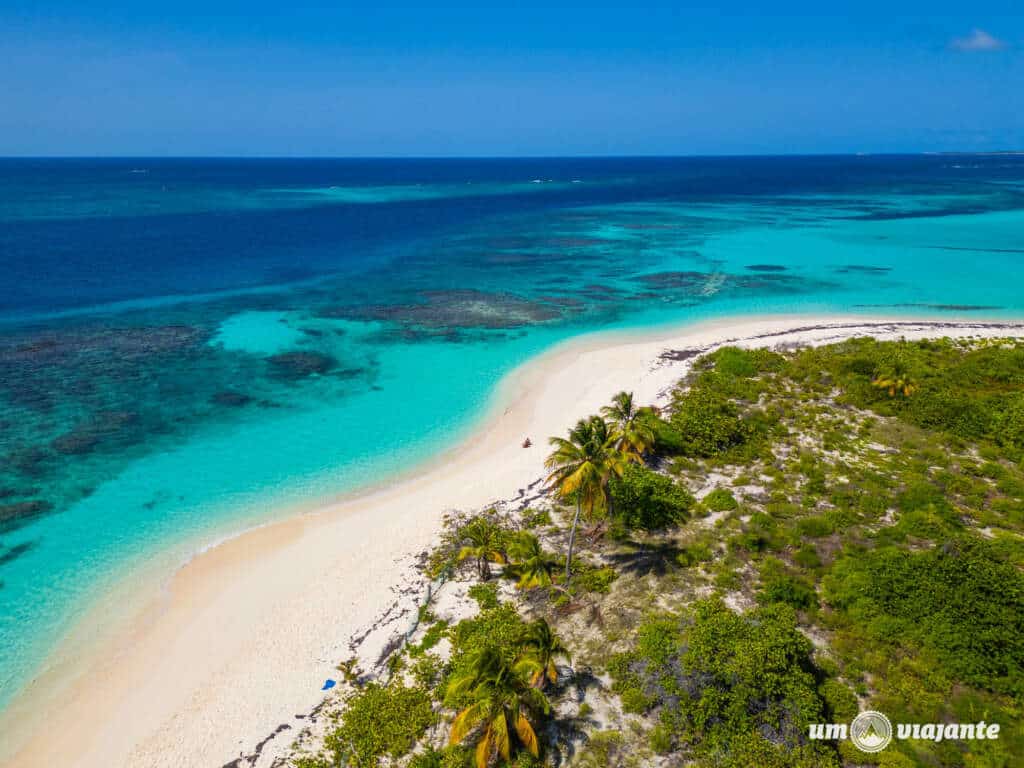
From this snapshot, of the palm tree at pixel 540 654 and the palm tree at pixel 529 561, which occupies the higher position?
the palm tree at pixel 540 654

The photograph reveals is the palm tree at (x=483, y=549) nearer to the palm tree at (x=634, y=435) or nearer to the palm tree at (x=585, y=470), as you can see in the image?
the palm tree at (x=585, y=470)

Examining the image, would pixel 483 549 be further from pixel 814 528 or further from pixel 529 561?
pixel 814 528

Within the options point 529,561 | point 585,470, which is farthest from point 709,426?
point 529,561

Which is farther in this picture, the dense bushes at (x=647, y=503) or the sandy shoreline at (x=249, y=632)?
the dense bushes at (x=647, y=503)

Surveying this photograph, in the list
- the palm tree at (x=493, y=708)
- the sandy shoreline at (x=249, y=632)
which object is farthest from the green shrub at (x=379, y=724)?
the palm tree at (x=493, y=708)

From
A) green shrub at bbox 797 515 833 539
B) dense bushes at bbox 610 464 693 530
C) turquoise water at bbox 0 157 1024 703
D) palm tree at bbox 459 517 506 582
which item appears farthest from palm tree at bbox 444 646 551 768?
turquoise water at bbox 0 157 1024 703

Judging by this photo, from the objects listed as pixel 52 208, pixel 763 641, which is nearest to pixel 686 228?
pixel 763 641

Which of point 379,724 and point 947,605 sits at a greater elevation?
point 947,605
